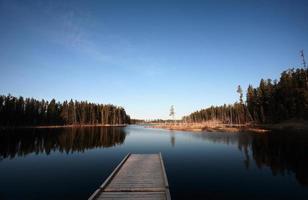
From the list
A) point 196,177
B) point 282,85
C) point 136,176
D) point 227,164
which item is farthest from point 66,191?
point 282,85

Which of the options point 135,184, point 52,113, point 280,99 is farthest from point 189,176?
point 52,113

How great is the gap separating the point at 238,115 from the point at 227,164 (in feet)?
379

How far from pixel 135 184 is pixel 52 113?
132178 mm

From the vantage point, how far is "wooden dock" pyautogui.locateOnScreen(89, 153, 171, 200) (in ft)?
41.9

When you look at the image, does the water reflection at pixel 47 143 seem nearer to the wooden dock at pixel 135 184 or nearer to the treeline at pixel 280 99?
the wooden dock at pixel 135 184

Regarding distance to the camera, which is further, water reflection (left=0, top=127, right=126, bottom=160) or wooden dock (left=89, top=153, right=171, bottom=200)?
water reflection (left=0, top=127, right=126, bottom=160)

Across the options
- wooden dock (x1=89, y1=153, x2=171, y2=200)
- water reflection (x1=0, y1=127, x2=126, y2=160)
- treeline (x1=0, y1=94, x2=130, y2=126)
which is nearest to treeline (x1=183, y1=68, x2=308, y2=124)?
water reflection (x1=0, y1=127, x2=126, y2=160)

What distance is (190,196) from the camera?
1496cm

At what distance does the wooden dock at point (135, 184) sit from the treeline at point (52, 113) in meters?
105

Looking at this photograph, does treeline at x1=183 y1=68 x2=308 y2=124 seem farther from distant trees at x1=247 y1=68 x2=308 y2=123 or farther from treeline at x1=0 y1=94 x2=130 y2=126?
treeline at x1=0 y1=94 x2=130 y2=126

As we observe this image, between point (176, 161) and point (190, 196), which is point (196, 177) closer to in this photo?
point (190, 196)

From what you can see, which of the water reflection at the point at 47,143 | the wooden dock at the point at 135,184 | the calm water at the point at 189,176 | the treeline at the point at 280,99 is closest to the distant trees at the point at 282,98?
the treeline at the point at 280,99

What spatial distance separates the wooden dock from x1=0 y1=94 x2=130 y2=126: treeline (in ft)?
346

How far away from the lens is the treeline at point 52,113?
4097 inches
